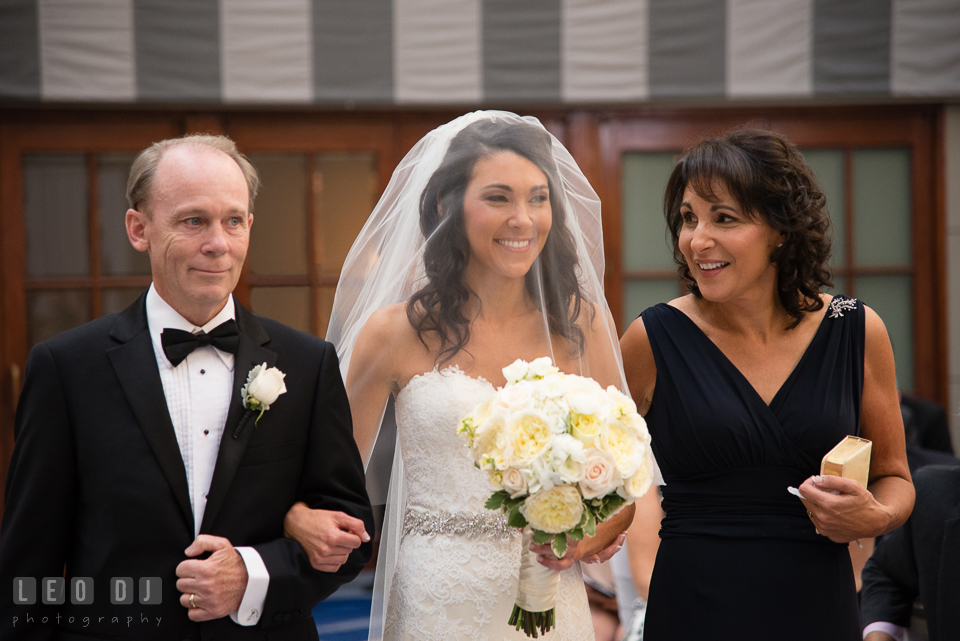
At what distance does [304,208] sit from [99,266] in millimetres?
1224

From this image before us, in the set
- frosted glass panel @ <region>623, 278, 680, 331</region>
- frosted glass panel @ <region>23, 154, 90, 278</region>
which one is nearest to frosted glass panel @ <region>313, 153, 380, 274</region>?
frosted glass panel @ <region>23, 154, 90, 278</region>

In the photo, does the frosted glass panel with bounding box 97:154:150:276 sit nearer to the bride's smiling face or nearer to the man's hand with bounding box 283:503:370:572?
the bride's smiling face

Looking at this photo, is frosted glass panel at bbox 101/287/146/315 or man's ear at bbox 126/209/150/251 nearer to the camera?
man's ear at bbox 126/209/150/251

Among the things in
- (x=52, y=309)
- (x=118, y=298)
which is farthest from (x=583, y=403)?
(x=52, y=309)

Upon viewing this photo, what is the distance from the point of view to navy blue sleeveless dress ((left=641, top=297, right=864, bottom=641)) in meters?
2.00

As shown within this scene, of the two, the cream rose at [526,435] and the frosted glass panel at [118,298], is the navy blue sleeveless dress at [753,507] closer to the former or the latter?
the cream rose at [526,435]

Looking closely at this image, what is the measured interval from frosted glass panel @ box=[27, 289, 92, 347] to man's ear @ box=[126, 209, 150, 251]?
11.2 ft

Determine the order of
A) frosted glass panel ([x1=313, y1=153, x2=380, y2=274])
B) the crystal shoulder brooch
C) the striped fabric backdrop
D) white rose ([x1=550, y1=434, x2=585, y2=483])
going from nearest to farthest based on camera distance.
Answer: white rose ([x1=550, y1=434, x2=585, y2=483]) < the crystal shoulder brooch < the striped fabric backdrop < frosted glass panel ([x1=313, y1=153, x2=380, y2=274])

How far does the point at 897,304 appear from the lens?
517cm

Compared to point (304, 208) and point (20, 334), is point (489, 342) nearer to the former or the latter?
point (304, 208)

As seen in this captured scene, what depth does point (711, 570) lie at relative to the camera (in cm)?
203

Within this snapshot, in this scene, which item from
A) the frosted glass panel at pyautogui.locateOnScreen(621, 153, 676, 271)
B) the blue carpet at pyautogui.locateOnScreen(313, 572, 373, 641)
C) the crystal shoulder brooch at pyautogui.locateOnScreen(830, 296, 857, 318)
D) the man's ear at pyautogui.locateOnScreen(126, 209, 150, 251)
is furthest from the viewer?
the frosted glass panel at pyautogui.locateOnScreen(621, 153, 676, 271)

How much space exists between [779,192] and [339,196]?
10.9ft

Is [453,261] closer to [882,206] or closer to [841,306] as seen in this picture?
[841,306]
